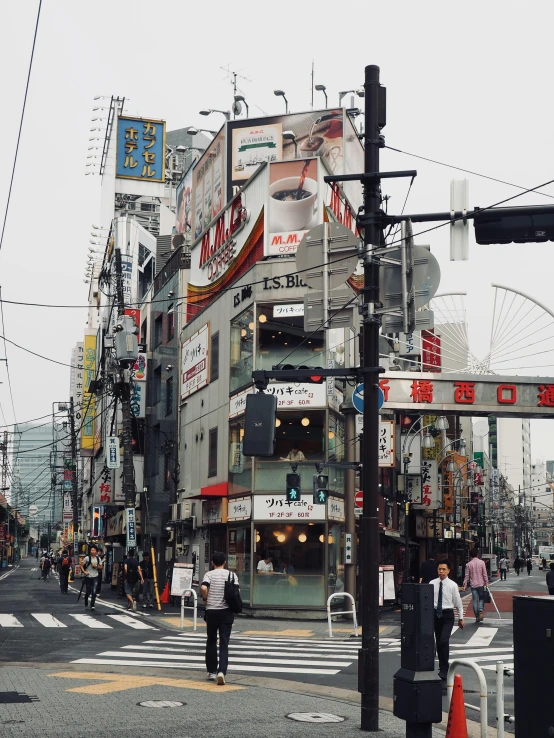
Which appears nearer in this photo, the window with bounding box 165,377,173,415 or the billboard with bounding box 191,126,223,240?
the window with bounding box 165,377,173,415

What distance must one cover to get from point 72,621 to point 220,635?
41.2 ft

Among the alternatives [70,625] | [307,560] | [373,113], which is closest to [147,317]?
[307,560]

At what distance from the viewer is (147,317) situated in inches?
1953

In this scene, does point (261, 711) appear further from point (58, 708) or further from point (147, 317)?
point (147, 317)

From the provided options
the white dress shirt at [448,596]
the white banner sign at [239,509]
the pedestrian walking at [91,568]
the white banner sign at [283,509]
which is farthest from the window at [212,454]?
the white dress shirt at [448,596]

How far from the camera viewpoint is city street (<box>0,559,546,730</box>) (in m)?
13.9

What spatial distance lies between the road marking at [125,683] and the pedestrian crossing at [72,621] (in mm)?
9112

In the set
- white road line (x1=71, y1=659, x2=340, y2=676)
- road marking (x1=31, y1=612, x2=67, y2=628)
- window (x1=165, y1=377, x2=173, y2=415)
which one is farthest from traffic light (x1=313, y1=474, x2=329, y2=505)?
Result: window (x1=165, y1=377, x2=173, y2=415)

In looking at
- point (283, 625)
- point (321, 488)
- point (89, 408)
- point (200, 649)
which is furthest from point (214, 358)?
point (89, 408)

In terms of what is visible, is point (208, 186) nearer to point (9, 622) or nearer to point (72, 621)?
point (72, 621)

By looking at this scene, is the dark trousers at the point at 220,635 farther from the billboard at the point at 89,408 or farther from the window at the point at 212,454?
the billboard at the point at 89,408

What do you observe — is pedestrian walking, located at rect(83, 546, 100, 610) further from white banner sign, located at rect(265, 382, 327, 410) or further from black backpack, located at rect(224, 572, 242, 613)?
black backpack, located at rect(224, 572, 242, 613)

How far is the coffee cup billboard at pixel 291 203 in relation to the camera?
3006 centimetres

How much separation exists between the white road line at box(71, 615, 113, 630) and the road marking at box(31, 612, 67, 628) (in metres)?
0.65
